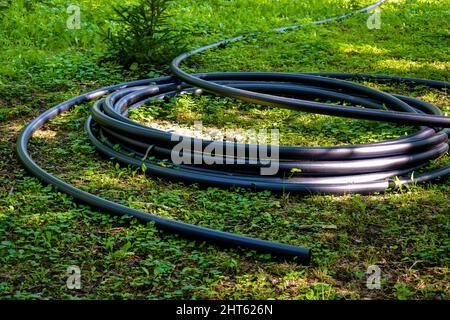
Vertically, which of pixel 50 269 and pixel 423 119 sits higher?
pixel 423 119

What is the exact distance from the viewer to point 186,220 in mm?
3938

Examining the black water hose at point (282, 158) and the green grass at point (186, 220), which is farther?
the black water hose at point (282, 158)

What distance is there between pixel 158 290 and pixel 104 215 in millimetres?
883

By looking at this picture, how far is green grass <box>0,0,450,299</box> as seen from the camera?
3250 mm

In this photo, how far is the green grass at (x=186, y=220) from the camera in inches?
128

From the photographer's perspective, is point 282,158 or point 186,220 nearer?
point 186,220

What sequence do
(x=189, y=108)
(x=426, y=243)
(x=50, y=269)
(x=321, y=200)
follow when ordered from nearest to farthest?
(x=50, y=269), (x=426, y=243), (x=321, y=200), (x=189, y=108)

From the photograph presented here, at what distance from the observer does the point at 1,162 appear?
15.5 ft

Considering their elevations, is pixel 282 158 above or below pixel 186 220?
above

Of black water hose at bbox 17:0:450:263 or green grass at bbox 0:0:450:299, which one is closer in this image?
green grass at bbox 0:0:450:299

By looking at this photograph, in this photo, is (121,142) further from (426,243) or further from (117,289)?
(426,243)
